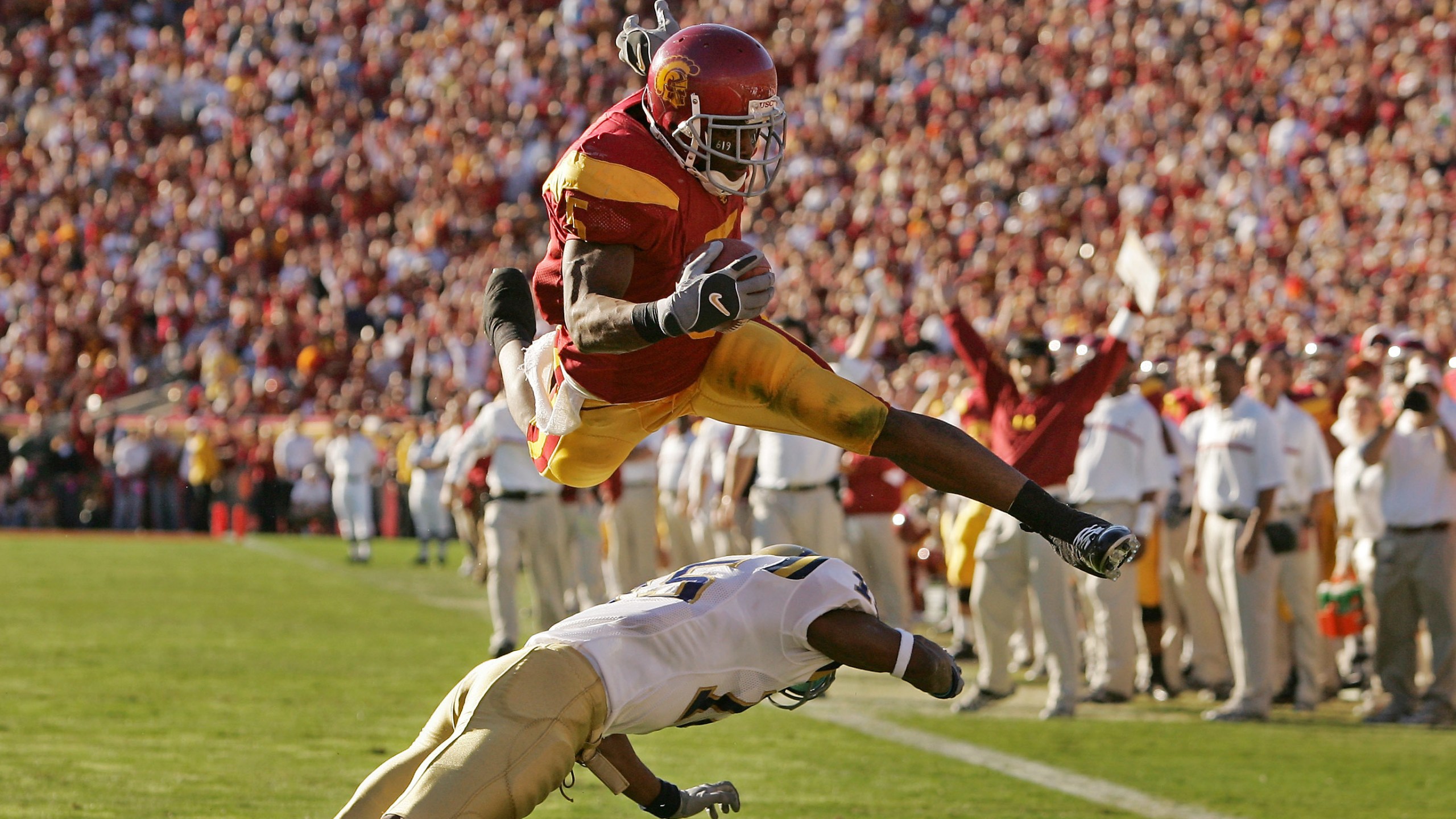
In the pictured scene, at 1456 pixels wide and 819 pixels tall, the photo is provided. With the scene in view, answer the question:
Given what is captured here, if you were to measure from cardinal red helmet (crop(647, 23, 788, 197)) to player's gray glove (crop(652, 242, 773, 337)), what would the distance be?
61cm

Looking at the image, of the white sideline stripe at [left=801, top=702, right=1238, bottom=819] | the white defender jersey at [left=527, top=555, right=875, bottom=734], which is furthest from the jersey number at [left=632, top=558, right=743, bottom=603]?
the white sideline stripe at [left=801, top=702, right=1238, bottom=819]

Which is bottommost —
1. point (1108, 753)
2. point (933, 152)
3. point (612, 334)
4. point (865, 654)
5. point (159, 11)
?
point (1108, 753)

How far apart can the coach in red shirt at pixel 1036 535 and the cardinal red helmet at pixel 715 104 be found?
12.9 feet

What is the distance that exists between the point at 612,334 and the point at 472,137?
882 inches

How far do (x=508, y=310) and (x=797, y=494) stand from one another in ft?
14.5

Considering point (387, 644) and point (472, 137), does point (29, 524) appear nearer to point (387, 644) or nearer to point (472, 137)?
point (472, 137)

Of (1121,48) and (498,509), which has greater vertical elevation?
(1121,48)

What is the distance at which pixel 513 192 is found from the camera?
24891 mm

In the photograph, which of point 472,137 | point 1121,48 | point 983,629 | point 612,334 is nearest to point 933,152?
point 1121,48

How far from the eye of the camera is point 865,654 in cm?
396

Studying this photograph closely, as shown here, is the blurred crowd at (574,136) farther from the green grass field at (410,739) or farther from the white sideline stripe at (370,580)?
the green grass field at (410,739)

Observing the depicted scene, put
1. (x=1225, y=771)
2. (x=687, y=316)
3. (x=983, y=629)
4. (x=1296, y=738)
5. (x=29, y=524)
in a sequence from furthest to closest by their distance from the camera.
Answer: (x=29, y=524)
(x=983, y=629)
(x=1296, y=738)
(x=1225, y=771)
(x=687, y=316)

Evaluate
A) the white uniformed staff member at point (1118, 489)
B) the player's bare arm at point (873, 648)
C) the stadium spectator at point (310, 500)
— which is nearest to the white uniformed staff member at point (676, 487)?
the white uniformed staff member at point (1118, 489)

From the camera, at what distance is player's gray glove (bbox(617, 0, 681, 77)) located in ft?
15.7
